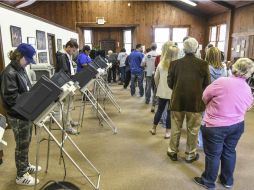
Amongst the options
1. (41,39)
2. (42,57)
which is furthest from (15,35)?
(42,57)

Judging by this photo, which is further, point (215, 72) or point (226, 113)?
point (215, 72)

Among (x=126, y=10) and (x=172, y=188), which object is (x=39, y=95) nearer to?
(x=172, y=188)

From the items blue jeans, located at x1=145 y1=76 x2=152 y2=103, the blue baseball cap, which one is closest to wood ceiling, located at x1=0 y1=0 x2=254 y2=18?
blue jeans, located at x1=145 y1=76 x2=152 y2=103

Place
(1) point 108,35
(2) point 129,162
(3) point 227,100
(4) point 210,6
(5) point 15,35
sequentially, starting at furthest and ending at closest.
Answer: (1) point 108,35 < (4) point 210,6 < (5) point 15,35 < (2) point 129,162 < (3) point 227,100

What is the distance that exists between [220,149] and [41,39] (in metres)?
5.51

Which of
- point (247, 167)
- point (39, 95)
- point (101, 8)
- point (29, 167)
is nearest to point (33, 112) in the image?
point (39, 95)

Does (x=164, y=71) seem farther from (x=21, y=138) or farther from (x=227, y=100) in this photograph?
(x=21, y=138)

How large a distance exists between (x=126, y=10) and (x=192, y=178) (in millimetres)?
10188

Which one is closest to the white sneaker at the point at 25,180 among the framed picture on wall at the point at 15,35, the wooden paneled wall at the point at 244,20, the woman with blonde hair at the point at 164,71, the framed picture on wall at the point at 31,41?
the woman with blonde hair at the point at 164,71

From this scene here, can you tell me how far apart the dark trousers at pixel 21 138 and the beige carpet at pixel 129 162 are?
0.74 ft

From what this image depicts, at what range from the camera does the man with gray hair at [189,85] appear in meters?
2.63

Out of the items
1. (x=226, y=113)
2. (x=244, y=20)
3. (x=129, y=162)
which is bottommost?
(x=129, y=162)

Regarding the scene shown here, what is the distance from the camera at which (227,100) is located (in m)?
2.12

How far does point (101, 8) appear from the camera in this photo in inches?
451
